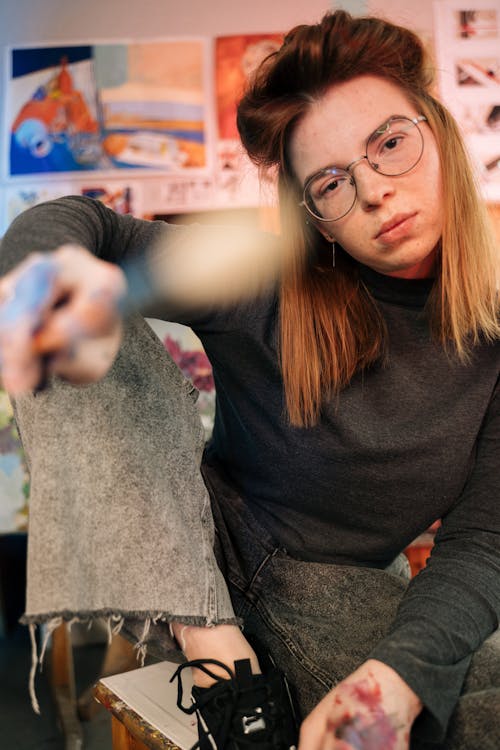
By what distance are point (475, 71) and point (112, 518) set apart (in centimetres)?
221

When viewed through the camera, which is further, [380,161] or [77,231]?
[380,161]

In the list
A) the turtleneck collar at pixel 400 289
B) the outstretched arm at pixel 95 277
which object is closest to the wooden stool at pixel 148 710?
the outstretched arm at pixel 95 277

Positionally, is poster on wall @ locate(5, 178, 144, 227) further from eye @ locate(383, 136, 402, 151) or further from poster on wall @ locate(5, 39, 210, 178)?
eye @ locate(383, 136, 402, 151)

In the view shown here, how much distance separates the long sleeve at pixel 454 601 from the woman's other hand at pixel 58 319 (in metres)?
0.48

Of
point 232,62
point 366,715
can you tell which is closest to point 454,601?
point 366,715

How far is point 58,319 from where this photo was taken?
0.49 meters

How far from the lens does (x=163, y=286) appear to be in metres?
0.98

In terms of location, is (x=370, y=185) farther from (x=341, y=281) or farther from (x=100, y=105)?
(x=100, y=105)

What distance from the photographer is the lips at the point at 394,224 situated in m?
0.99

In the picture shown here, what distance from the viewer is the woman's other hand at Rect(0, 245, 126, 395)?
1.60 ft

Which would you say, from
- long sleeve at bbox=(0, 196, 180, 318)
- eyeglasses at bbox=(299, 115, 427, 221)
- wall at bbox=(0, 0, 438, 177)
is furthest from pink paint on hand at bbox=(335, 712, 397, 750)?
wall at bbox=(0, 0, 438, 177)

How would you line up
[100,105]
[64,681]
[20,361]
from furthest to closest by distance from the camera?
[100,105]
[64,681]
[20,361]

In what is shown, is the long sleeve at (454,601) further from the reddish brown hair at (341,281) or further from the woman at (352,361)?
the reddish brown hair at (341,281)

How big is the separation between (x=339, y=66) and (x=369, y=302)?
34 cm
